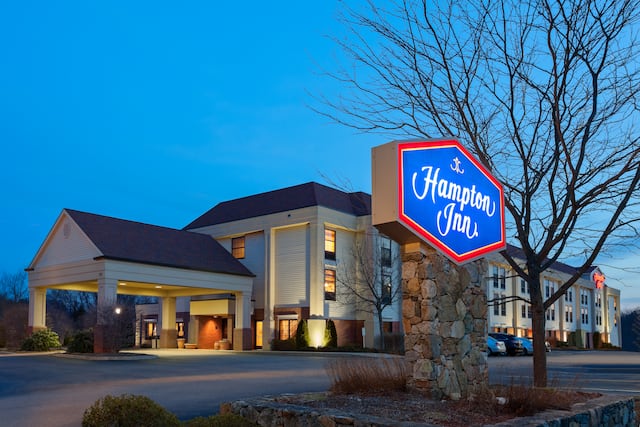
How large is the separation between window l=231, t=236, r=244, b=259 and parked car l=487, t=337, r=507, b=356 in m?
18.1

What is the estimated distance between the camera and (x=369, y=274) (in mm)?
40969

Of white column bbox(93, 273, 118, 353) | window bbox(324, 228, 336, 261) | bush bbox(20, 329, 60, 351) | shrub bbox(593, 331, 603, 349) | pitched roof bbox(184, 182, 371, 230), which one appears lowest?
shrub bbox(593, 331, 603, 349)

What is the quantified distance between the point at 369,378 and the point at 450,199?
3.32m

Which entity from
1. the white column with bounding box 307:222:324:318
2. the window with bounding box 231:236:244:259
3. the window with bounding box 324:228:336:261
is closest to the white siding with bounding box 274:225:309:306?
the white column with bounding box 307:222:324:318

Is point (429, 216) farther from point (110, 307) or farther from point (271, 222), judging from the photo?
point (271, 222)

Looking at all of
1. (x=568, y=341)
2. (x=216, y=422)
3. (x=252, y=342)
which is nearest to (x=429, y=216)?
(x=216, y=422)

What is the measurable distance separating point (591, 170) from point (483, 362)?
3837mm

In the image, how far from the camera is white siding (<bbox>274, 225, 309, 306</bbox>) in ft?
135

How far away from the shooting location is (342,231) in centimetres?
4334

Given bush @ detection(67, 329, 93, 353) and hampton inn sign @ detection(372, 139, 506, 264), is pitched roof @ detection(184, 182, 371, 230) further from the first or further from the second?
hampton inn sign @ detection(372, 139, 506, 264)

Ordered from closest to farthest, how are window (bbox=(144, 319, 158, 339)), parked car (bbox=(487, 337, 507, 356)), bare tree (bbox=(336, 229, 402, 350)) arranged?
parked car (bbox=(487, 337, 507, 356)) → bare tree (bbox=(336, 229, 402, 350)) → window (bbox=(144, 319, 158, 339))

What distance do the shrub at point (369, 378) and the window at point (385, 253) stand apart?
3064 centimetres

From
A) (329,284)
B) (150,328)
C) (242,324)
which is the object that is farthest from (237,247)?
(150,328)

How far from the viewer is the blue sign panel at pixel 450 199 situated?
966 centimetres
